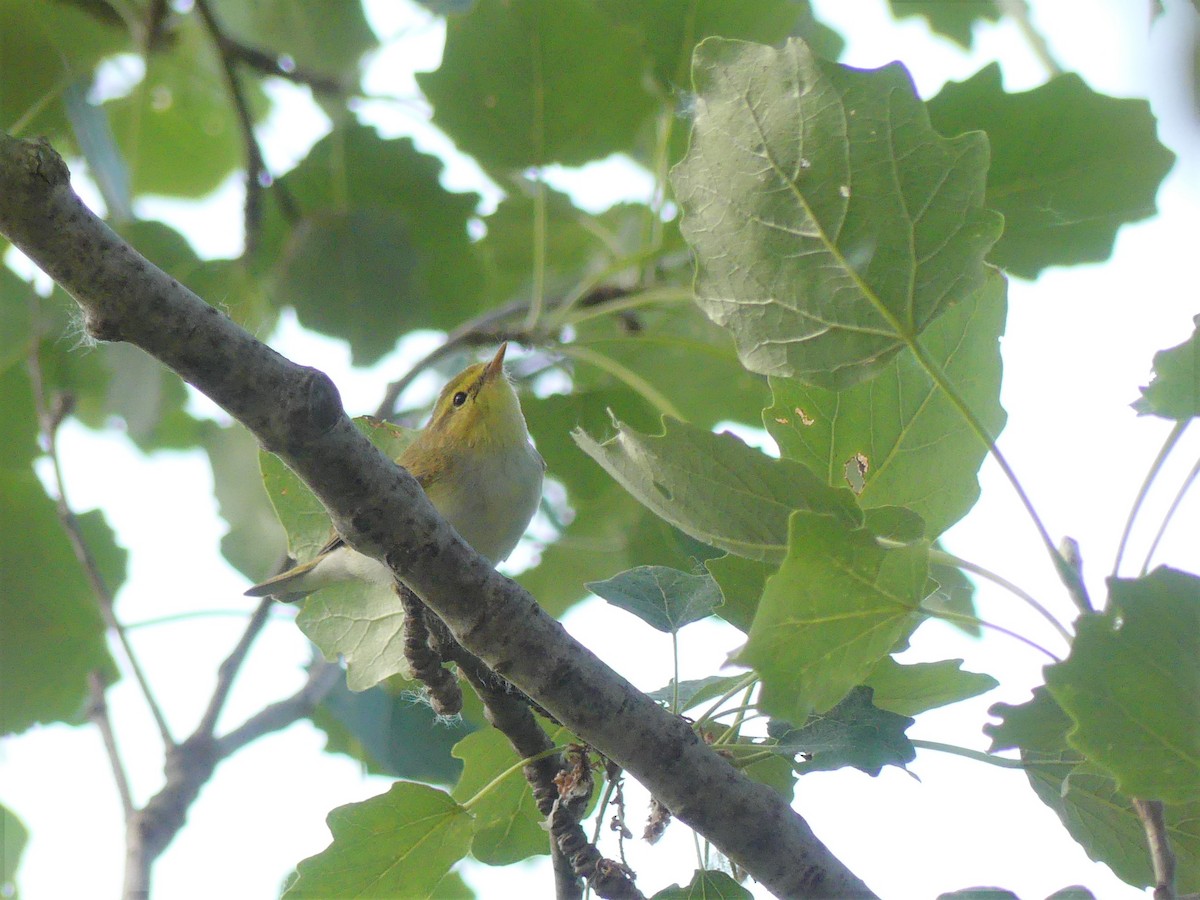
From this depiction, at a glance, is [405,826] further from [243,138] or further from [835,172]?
[243,138]

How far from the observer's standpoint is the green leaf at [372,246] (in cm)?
339

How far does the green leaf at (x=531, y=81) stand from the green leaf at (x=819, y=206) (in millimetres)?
1430

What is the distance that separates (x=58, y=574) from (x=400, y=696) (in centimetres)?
108

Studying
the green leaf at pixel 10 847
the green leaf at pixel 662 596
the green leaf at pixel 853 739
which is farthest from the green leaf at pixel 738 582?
the green leaf at pixel 10 847

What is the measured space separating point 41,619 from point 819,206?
2.57m

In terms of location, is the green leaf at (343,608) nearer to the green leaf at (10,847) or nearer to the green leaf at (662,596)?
the green leaf at (662,596)

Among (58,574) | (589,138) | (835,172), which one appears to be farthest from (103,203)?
(835,172)

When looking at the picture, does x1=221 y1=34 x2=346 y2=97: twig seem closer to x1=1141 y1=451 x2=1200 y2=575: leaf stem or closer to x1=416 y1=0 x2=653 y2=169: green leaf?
x1=416 y1=0 x2=653 y2=169: green leaf

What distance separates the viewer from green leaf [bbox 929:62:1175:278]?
2.15 metres

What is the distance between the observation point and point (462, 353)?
313 cm

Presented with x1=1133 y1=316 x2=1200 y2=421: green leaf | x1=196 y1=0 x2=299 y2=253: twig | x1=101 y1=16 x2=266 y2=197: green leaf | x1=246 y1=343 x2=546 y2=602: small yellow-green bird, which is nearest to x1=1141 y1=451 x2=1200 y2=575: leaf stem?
x1=1133 y1=316 x2=1200 y2=421: green leaf

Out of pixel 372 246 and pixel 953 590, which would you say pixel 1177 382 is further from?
pixel 372 246

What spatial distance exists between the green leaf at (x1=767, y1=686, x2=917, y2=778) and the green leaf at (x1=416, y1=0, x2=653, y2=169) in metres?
1.74

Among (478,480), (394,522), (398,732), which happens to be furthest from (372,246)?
(394,522)
